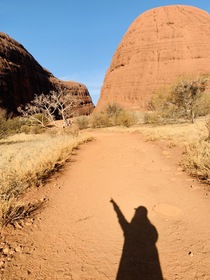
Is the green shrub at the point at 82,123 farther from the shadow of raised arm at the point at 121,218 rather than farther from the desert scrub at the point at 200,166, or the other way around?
the shadow of raised arm at the point at 121,218

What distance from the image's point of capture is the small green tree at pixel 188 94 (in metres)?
17.2

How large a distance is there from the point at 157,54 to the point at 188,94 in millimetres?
27850

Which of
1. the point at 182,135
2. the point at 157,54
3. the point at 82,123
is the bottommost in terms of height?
the point at 182,135

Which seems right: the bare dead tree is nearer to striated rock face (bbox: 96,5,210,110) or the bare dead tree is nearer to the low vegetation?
the low vegetation

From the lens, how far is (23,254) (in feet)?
8.70

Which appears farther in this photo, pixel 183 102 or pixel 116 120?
pixel 116 120

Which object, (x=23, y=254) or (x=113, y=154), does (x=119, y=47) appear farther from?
(x=23, y=254)

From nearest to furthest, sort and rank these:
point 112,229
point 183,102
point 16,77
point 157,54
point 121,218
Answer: point 112,229
point 121,218
point 183,102
point 16,77
point 157,54

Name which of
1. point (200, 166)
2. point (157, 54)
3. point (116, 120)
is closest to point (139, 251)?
point (200, 166)

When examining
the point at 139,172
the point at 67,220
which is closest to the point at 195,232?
the point at 67,220

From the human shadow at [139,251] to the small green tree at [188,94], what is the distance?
50.5 feet

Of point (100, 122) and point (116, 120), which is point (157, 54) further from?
point (100, 122)

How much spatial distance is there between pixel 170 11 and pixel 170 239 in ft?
177

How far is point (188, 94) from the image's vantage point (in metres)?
17.6
